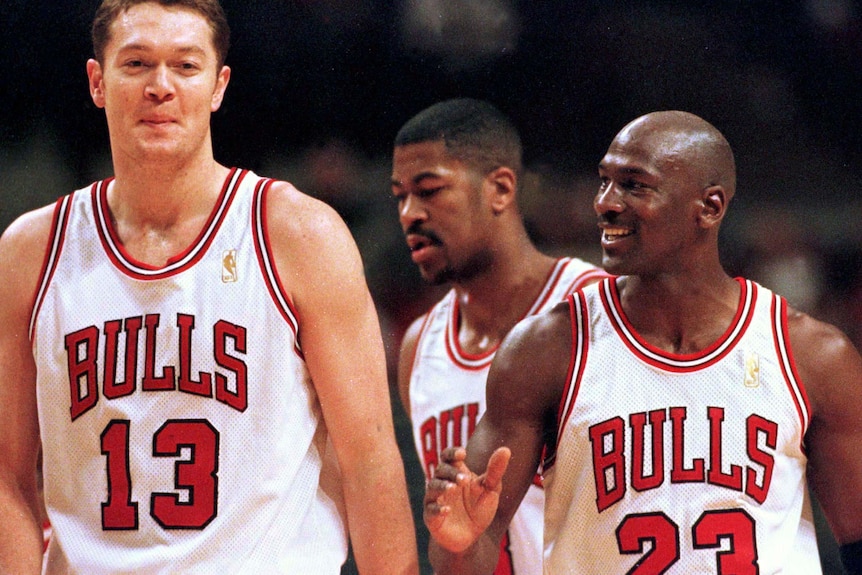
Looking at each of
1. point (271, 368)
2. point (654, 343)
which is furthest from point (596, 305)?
point (271, 368)

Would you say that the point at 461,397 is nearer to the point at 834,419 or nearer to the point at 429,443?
the point at 429,443

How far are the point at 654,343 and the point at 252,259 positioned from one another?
0.83 m

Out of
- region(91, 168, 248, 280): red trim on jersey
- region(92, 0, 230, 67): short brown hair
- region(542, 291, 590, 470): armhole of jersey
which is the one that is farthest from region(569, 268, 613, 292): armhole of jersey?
region(92, 0, 230, 67): short brown hair

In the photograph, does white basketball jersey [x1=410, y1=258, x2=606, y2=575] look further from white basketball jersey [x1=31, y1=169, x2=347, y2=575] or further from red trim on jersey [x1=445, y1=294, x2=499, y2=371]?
white basketball jersey [x1=31, y1=169, x2=347, y2=575]

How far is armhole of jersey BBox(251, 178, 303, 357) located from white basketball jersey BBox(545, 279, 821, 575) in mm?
569

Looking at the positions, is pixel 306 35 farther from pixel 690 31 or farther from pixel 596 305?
pixel 596 305

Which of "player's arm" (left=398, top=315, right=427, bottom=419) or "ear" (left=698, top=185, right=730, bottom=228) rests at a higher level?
"ear" (left=698, top=185, right=730, bottom=228)

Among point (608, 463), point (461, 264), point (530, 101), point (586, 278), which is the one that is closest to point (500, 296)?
point (461, 264)

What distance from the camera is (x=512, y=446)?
2.33 m

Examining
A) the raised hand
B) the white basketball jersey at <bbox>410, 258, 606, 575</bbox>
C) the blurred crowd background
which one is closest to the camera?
the raised hand

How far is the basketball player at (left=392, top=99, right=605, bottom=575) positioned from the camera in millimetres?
3281

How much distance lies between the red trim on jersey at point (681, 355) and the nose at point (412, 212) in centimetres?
104

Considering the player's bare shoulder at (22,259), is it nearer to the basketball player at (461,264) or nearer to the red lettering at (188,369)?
the red lettering at (188,369)

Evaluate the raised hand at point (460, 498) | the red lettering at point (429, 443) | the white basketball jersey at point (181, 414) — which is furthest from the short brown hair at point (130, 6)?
the red lettering at point (429, 443)
